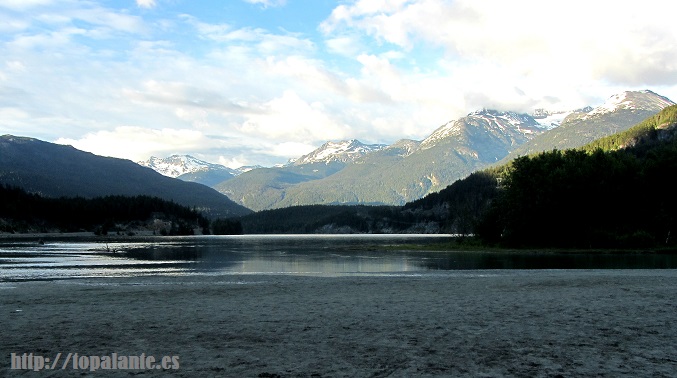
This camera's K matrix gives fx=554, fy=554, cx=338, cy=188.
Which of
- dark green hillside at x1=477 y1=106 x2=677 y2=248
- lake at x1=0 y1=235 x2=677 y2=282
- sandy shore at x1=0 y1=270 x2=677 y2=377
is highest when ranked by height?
dark green hillside at x1=477 y1=106 x2=677 y2=248

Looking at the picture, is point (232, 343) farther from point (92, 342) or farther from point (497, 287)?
point (497, 287)

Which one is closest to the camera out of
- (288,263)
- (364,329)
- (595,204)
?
(364,329)

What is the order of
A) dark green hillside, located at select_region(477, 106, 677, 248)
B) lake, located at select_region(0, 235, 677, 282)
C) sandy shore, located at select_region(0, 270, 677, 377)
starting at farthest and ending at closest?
dark green hillside, located at select_region(477, 106, 677, 248) < lake, located at select_region(0, 235, 677, 282) < sandy shore, located at select_region(0, 270, 677, 377)

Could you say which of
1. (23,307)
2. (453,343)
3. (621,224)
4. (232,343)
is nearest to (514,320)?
(453,343)

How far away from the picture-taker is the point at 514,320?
70.9ft

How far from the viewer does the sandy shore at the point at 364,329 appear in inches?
554

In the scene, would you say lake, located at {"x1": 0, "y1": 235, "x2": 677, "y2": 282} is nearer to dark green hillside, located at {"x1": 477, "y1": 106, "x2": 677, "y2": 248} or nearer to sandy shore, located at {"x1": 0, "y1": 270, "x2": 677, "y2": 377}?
dark green hillside, located at {"x1": 477, "y1": 106, "x2": 677, "y2": 248}

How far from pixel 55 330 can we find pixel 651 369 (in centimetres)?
1883

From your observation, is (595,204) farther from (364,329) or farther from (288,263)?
(364,329)

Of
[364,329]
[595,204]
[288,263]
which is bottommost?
[288,263]

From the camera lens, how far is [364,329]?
1980 cm

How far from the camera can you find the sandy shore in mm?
14070

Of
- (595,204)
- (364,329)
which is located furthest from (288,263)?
(595,204)

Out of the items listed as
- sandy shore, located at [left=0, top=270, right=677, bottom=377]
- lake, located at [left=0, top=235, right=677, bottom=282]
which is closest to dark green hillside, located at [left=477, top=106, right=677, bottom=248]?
lake, located at [left=0, top=235, right=677, bottom=282]
